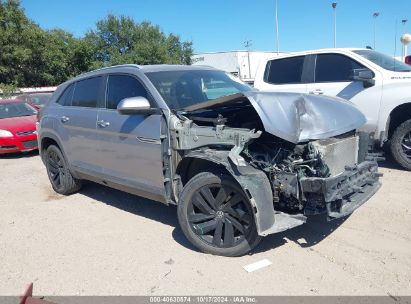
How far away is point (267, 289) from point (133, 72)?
2809 millimetres

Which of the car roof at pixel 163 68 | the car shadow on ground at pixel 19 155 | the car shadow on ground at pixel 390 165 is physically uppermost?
the car roof at pixel 163 68

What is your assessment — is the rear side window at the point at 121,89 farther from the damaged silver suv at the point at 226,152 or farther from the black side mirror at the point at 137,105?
the black side mirror at the point at 137,105

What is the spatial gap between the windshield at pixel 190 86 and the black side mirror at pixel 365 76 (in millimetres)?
2238

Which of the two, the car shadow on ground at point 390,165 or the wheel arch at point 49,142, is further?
the car shadow on ground at point 390,165

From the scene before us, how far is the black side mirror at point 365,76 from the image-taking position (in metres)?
6.09

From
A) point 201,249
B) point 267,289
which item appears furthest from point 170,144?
point 267,289

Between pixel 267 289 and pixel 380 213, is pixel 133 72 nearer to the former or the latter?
pixel 267 289

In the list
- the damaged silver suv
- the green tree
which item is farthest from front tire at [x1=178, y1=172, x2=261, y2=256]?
the green tree

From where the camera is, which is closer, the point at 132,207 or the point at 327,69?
the point at 132,207

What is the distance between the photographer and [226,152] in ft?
11.6

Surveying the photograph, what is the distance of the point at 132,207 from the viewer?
17.3ft

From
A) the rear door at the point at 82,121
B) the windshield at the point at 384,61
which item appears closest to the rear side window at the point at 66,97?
the rear door at the point at 82,121

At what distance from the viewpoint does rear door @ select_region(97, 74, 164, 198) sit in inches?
157

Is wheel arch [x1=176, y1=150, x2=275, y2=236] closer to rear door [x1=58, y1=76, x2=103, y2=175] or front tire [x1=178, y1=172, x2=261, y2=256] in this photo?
front tire [x1=178, y1=172, x2=261, y2=256]
